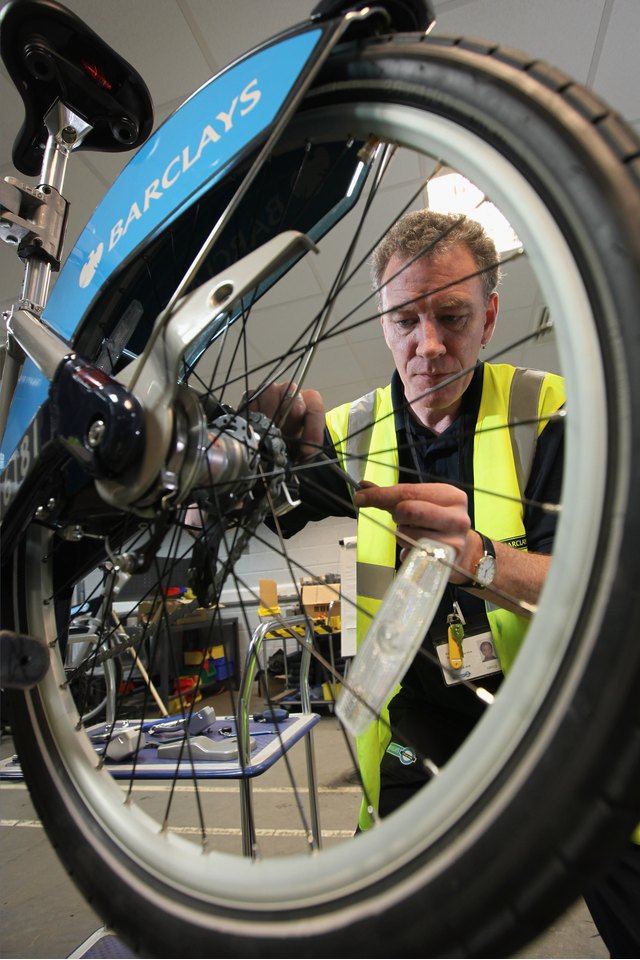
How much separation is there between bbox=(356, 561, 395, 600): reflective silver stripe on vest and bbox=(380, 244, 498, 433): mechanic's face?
0.90 feet

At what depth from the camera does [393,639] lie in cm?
37

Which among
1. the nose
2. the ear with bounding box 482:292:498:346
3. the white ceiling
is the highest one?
the white ceiling

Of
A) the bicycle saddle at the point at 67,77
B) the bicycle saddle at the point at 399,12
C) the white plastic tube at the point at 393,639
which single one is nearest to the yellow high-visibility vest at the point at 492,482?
the white plastic tube at the point at 393,639

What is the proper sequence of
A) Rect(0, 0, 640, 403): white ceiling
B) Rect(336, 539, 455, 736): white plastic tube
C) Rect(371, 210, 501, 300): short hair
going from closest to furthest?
Rect(336, 539, 455, 736): white plastic tube, Rect(371, 210, 501, 300): short hair, Rect(0, 0, 640, 403): white ceiling

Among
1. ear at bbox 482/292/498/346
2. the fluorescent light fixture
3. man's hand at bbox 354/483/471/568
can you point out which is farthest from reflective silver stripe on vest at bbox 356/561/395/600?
the fluorescent light fixture

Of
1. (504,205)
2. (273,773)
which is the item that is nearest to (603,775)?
(504,205)

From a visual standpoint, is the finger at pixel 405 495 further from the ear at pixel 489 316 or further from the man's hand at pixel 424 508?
the ear at pixel 489 316

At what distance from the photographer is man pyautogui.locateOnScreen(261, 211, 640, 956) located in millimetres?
600

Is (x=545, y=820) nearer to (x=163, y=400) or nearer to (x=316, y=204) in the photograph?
(x=163, y=400)

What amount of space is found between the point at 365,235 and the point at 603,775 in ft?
7.79

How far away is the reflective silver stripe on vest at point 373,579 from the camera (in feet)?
2.46

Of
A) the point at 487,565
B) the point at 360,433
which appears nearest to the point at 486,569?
the point at 487,565

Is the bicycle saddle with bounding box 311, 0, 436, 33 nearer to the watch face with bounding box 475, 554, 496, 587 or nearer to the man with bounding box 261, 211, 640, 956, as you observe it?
the man with bounding box 261, 211, 640, 956

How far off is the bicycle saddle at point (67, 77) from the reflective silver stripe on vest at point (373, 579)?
0.75 meters
